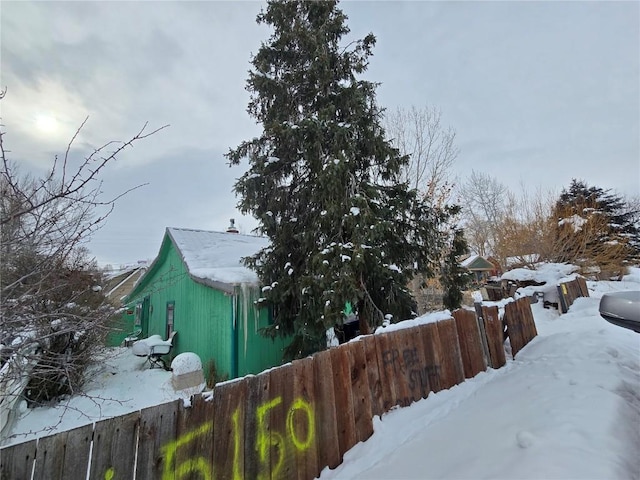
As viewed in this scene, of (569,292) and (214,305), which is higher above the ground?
(214,305)

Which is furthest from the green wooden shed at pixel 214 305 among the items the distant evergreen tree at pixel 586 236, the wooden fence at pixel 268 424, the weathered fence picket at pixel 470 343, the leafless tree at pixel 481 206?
the leafless tree at pixel 481 206

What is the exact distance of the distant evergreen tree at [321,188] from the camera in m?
5.90

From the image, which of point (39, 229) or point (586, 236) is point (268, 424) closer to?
point (39, 229)

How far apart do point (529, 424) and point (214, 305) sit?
7163 mm

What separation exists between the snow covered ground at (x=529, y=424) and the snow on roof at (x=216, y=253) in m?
4.74

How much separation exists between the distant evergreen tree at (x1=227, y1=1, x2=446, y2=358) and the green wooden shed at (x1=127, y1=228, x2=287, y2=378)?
936mm

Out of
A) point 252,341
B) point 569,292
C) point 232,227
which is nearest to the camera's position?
point 252,341

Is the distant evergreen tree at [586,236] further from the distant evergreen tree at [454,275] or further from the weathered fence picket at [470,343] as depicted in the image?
the weathered fence picket at [470,343]

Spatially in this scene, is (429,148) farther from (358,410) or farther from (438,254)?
(358,410)

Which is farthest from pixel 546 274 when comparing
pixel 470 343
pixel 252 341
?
pixel 252 341

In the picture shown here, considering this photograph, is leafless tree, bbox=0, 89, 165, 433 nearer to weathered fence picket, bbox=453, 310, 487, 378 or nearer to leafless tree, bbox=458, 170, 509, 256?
weathered fence picket, bbox=453, 310, 487, 378

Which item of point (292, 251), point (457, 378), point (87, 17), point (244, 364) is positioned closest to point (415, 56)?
point (292, 251)

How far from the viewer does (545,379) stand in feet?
11.1

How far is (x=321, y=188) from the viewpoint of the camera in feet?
20.1
